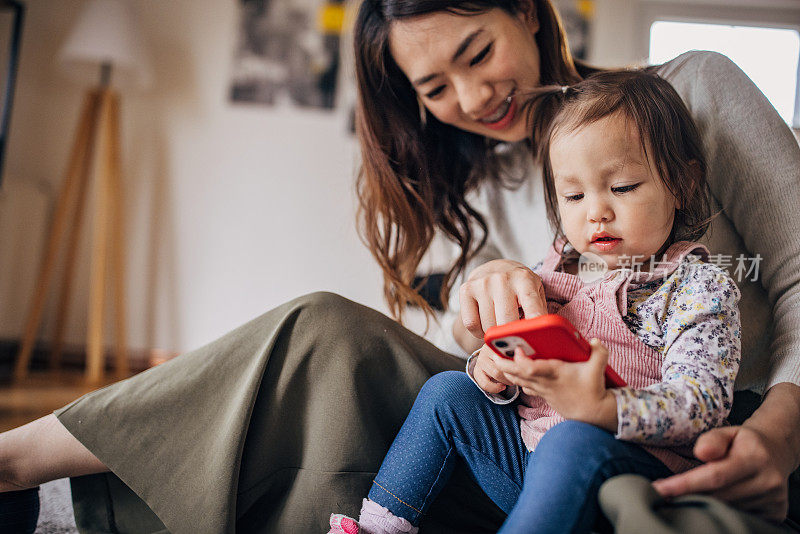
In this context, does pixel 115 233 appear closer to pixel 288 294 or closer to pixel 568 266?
pixel 288 294

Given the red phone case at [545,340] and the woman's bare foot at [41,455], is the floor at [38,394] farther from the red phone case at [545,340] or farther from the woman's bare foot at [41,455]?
the red phone case at [545,340]

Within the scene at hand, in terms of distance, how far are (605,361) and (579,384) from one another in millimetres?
35

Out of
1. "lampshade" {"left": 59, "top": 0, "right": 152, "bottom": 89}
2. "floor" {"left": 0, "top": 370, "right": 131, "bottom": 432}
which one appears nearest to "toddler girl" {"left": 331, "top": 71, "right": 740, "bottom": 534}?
"floor" {"left": 0, "top": 370, "right": 131, "bottom": 432}

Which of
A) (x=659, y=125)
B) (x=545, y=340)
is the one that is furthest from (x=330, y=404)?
(x=659, y=125)

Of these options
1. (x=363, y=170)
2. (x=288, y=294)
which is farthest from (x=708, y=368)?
(x=288, y=294)

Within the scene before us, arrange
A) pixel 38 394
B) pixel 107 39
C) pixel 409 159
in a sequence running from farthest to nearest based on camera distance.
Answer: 1. pixel 107 39
2. pixel 38 394
3. pixel 409 159

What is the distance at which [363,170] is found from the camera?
4.46 feet

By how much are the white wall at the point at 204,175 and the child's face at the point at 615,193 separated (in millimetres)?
2298

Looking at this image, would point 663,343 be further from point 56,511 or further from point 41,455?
point 56,511

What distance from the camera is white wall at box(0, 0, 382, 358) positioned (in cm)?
313

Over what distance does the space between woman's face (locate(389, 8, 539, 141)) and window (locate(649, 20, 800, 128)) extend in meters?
2.39

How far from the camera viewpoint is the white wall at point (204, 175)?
3.13 m

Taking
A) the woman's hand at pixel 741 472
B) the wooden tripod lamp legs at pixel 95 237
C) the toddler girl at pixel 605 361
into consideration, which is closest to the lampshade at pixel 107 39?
the wooden tripod lamp legs at pixel 95 237

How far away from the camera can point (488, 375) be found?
79 centimetres
